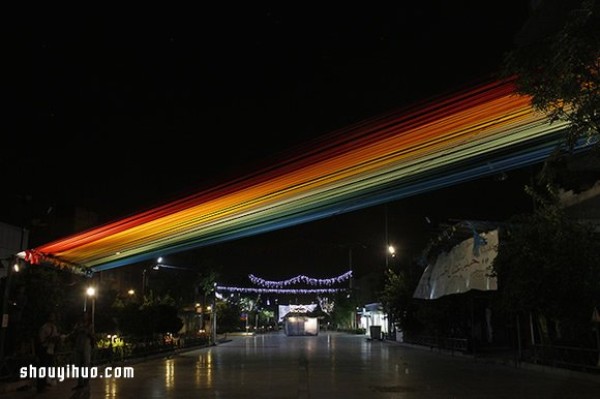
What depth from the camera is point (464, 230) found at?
101ft

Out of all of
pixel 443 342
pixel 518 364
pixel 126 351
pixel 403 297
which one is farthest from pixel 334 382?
pixel 403 297

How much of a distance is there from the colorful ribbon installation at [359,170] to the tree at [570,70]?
0.97m

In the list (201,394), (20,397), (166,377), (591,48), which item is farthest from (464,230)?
(591,48)

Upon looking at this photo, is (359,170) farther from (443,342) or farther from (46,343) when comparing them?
(443,342)

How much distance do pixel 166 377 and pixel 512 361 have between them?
1346 cm

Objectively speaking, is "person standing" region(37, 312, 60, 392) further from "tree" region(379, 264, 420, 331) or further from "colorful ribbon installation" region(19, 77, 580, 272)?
"tree" region(379, 264, 420, 331)

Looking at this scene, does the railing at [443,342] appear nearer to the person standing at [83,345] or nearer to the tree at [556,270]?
the tree at [556,270]

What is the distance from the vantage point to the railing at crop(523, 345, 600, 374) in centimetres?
1989

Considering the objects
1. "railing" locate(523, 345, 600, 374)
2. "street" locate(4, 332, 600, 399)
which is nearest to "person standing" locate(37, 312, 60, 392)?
"street" locate(4, 332, 600, 399)

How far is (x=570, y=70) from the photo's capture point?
813cm

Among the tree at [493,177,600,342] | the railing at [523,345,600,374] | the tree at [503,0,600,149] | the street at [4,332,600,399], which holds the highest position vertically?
the tree at [503,0,600,149]

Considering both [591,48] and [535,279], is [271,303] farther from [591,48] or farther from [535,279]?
[591,48]

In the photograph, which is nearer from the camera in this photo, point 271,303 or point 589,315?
point 589,315

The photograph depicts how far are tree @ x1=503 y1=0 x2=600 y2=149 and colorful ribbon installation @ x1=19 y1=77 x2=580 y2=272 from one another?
97 centimetres
